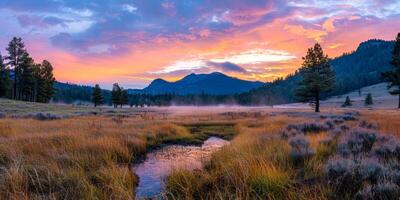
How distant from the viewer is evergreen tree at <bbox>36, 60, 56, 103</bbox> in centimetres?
7819

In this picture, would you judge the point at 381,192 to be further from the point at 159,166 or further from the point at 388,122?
the point at 388,122

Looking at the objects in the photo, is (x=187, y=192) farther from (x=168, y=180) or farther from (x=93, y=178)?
(x=93, y=178)

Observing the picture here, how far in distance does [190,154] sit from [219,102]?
17493 centimetres

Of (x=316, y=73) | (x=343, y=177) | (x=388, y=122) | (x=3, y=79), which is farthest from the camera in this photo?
(x=3, y=79)

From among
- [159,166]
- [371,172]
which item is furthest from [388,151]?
[159,166]

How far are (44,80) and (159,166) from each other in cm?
7661

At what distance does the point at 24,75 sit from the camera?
71.7 metres

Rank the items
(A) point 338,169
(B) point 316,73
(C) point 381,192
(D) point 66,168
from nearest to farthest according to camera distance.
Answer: (C) point 381,192 < (A) point 338,169 < (D) point 66,168 < (B) point 316,73

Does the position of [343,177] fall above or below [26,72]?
below

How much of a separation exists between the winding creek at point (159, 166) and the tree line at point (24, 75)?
66491 millimetres

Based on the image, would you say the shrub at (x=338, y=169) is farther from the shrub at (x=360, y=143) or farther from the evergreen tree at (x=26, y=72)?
the evergreen tree at (x=26, y=72)

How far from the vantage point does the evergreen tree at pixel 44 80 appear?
78.2 metres

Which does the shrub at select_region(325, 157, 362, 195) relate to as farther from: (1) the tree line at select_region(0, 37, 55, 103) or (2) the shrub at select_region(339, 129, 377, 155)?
(1) the tree line at select_region(0, 37, 55, 103)

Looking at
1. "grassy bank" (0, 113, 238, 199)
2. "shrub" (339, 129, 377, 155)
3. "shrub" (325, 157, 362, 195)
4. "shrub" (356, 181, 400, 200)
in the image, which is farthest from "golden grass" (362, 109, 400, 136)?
"grassy bank" (0, 113, 238, 199)
